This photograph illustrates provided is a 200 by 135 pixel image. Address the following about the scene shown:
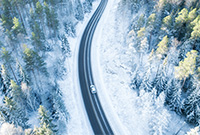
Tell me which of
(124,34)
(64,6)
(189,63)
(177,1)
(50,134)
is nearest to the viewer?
(50,134)

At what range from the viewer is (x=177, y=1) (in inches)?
1815

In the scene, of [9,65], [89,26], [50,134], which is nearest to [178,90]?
[50,134]

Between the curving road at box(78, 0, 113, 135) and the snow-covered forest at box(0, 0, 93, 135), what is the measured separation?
17.1 ft

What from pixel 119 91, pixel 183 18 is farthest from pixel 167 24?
pixel 119 91

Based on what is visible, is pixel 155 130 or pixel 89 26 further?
pixel 89 26

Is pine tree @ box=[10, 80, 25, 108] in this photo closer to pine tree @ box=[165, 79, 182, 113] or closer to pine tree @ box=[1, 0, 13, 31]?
pine tree @ box=[1, 0, 13, 31]

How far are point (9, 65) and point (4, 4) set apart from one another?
70.3 feet

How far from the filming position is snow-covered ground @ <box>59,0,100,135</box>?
33438 millimetres

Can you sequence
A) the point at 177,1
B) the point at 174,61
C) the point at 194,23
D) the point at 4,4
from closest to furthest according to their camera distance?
the point at 194,23 < the point at 174,61 < the point at 4,4 < the point at 177,1

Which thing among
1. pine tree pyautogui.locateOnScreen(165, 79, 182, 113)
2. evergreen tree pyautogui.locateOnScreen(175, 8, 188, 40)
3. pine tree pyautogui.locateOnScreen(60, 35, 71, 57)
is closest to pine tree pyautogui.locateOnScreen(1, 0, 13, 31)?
pine tree pyautogui.locateOnScreen(60, 35, 71, 57)

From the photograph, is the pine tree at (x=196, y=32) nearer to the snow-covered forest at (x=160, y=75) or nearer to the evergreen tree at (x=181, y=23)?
the snow-covered forest at (x=160, y=75)

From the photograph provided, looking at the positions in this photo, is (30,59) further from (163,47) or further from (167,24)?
(167,24)

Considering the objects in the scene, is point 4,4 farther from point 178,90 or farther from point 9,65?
point 178,90

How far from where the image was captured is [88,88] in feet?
136
